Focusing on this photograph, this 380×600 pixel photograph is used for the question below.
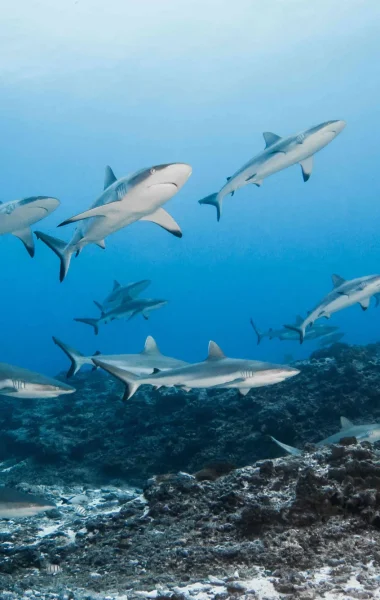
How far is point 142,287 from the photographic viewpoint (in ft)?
65.1

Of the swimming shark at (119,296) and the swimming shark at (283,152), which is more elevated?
the swimming shark at (283,152)

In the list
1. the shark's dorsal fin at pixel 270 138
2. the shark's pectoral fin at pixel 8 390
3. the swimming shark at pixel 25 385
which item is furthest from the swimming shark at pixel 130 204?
the shark's dorsal fin at pixel 270 138

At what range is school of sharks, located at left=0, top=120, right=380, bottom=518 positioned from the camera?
5922mm

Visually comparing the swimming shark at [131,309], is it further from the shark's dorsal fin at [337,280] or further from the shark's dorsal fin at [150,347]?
the shark's dorsal fin at [337,280]

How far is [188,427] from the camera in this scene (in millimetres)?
12297

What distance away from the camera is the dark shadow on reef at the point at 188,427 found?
1088 centimetres

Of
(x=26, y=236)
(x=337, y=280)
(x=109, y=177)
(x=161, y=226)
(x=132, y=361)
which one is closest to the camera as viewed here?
(x=161, y=226)

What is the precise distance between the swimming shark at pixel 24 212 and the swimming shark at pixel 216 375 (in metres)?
3.08

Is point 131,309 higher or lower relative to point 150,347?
higher

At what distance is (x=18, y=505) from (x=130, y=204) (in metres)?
4.30

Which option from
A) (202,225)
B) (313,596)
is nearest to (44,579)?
(313,596)

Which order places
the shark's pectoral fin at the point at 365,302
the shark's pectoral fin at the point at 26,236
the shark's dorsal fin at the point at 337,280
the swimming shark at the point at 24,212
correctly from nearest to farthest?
the swimming shark at the point at 24,212 < the shark's pectoral fin at the point at 26,236 < the shark's pectoral fin at the point at 365,302 < the shark's dorsal fin at the point at 337,280

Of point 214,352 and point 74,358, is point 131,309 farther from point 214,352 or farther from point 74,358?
point 214,352

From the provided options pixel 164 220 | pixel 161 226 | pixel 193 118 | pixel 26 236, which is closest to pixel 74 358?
pixel 26 236
